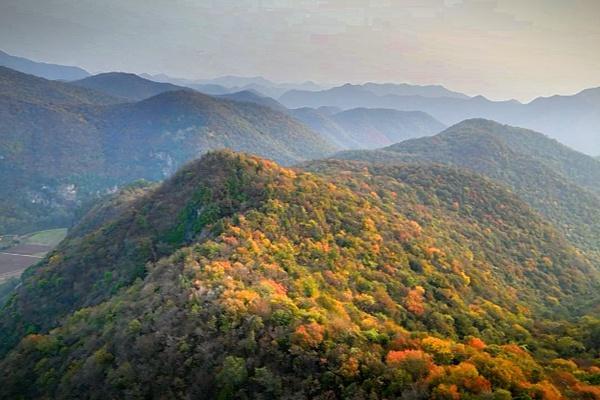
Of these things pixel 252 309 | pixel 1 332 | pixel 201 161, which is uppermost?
pixel 201 161

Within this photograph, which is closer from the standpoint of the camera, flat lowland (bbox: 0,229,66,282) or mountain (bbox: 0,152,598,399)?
mountain (bbox: 0,152,598,399)

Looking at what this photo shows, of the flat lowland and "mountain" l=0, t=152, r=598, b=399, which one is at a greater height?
"mountain" l=0, t=152, r=598, b=399

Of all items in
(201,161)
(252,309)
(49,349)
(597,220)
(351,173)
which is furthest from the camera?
(597,220)

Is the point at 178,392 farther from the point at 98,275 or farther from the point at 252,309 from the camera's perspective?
the point at 98,275

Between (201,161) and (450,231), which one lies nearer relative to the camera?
(201,161)

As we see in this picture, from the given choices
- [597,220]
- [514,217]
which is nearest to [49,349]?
[514,217]

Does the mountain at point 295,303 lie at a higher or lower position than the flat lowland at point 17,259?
higher

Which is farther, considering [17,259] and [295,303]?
[17,259]

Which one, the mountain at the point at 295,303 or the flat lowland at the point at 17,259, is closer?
the mountain at the point at 295,303
